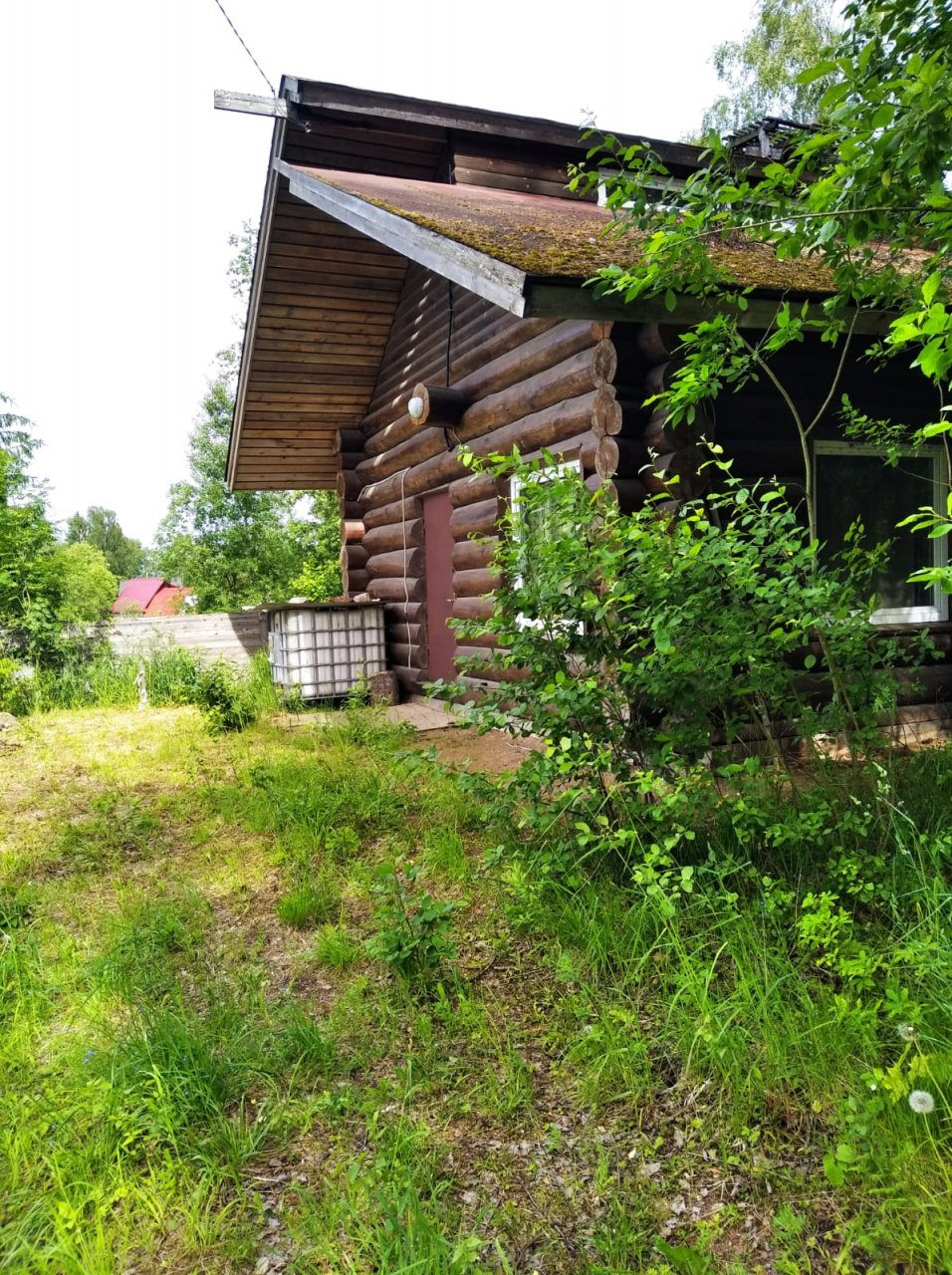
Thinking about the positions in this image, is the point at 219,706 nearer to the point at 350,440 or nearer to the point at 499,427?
the point at 499,427

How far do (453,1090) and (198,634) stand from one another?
36.0 ft

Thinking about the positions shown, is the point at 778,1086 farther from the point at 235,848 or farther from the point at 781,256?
the point at 235,848

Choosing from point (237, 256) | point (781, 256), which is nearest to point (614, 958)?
point (781, 256)

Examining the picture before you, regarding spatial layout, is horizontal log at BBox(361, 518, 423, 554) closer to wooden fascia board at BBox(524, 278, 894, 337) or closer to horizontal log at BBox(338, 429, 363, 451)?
horizontal log at BBox(338, 429, 363, 451)

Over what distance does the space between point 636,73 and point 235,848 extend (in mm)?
25562

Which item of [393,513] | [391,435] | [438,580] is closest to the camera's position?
[438,580]

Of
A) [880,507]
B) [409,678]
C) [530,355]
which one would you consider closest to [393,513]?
[409,678]

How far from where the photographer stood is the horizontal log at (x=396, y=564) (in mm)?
8906

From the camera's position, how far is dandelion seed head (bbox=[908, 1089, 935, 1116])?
1.77 m

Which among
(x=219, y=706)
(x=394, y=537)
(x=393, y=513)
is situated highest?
(x=393, y=513)

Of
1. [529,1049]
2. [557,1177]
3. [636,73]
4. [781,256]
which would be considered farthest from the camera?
[636,73]

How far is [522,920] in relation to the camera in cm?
307

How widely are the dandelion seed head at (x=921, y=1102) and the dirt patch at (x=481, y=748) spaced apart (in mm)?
3537

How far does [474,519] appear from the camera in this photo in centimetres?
734
